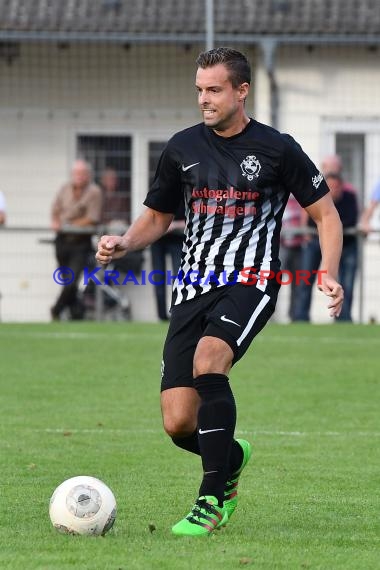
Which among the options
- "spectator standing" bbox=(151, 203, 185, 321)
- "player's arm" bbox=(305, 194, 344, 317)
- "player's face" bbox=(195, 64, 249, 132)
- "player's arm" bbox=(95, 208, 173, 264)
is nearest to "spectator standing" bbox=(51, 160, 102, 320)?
"spectator standing" bbox=(151, 203, 185, 321)

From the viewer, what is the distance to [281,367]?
13969 mm

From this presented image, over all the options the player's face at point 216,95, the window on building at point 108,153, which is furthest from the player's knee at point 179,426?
the window on building at point 108,153

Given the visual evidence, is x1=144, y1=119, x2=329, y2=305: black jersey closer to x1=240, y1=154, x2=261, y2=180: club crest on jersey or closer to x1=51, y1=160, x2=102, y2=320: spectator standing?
x1=240, y1=154, x2=261, y2=180: club crest on jersey

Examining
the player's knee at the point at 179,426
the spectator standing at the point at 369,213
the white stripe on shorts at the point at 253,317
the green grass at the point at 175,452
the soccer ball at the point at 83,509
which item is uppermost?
the white stripe on shorts at the point at 253,317

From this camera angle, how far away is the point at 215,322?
6.26 meters

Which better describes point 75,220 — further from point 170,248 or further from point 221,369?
point 221,369

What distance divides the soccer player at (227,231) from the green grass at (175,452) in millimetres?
522

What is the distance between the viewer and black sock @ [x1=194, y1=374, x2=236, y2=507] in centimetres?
615

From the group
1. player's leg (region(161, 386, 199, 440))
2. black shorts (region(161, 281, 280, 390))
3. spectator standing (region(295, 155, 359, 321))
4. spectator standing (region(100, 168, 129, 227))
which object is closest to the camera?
black shorts (region(161, 281, 280, 390))

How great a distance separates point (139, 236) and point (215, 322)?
2.55ft

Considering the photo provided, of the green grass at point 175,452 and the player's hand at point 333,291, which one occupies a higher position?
the player's hand at point 333,291

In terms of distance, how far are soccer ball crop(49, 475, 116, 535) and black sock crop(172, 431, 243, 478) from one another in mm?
703

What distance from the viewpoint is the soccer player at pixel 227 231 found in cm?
637

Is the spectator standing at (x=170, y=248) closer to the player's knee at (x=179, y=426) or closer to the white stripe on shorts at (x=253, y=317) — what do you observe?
the player's knee at (x=179, y=426)
